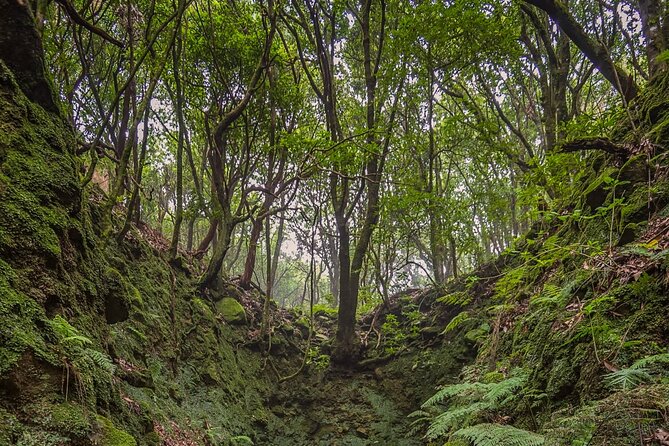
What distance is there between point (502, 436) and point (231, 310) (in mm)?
7505

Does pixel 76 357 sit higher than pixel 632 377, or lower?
higher

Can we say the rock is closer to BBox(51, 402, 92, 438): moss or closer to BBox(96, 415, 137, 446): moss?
BBox(96, 415, 137, 446): moss

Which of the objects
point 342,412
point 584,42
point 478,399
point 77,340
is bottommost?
point 342,412

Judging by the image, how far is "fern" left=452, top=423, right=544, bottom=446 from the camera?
2139mm

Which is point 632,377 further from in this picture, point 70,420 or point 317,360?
point 317,360

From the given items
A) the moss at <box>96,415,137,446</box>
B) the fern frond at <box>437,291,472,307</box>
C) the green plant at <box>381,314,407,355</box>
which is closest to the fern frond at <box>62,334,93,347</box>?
the moss at <box>96,415,137,446</box>

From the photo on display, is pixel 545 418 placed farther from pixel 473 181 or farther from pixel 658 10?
pixel 473 181

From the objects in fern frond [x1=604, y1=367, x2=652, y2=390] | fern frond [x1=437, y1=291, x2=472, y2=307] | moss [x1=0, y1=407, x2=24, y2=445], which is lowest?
fern frond [x1=604, y1=367, x2=652, y2=390]

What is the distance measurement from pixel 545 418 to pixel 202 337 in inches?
231

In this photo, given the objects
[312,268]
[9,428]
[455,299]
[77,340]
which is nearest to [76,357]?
[77,340]

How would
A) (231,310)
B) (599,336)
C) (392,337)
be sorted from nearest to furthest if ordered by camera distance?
(599,336)
(231,310)
(392,337)

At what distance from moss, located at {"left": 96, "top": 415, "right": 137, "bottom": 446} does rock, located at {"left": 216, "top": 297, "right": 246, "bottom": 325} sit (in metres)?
6.47

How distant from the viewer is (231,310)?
900 centimetres

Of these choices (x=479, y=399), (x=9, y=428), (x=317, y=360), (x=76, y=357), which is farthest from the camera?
(x=317, y=360)
